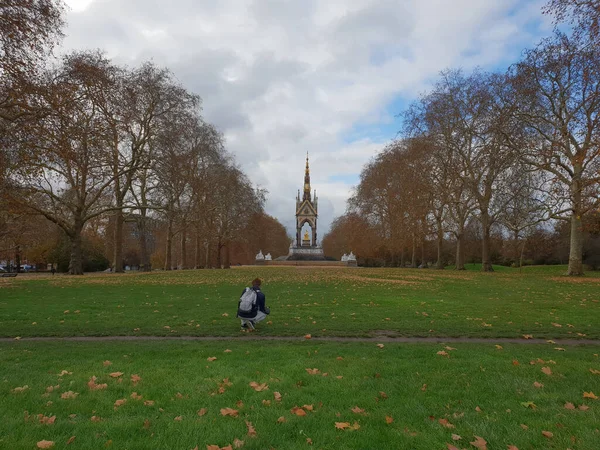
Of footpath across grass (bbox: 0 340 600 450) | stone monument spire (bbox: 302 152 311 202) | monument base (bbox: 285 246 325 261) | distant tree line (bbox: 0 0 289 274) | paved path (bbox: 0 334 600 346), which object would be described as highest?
stone monument spire (bbox: 302 152 311 202)

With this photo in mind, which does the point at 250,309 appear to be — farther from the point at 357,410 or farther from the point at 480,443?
the point at 480,443

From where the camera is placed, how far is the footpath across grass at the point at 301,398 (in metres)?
3.80

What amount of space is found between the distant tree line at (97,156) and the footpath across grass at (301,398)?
11.8 meters

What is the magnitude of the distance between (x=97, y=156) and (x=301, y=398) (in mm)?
23071

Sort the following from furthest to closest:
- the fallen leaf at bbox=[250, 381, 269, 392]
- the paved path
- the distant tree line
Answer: the distant tree line < the paved path < the fallen leaf at bbox=[250, 381, 269, 392]

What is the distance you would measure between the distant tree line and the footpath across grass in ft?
38.6

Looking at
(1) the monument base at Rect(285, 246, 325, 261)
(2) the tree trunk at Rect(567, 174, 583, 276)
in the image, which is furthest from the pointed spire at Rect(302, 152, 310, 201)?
(2) the tree trunk at Rect(567, 174, 583, 276)

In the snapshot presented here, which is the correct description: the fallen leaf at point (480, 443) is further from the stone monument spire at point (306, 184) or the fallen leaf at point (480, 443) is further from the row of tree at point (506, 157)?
the stone monument spire at point (306, 184)

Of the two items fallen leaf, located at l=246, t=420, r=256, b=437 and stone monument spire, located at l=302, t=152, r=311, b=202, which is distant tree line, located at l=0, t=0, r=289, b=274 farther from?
stone monument spire, located at l=302, t=152, r=311, b=202

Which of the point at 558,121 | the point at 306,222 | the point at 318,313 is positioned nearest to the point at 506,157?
the point at 558,121

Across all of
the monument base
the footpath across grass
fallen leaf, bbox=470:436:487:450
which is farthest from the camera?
the monument base

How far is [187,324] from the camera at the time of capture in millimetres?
10148

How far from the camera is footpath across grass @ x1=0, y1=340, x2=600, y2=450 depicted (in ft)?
12.5

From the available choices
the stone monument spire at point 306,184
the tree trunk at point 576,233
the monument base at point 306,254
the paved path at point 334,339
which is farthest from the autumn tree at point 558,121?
the stone monument spire at point 306,184
